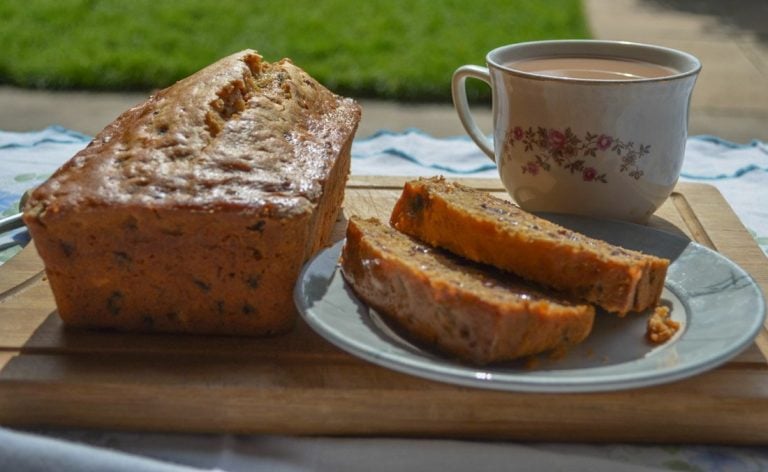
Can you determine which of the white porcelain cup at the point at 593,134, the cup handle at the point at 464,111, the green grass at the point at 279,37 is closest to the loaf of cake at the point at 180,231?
the white porcelain cup at the point at 593,134

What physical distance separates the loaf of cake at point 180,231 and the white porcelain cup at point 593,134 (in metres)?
0.59

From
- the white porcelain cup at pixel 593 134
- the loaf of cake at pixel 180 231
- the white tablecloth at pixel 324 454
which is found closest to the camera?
the white tablecloth at pixel 324 454

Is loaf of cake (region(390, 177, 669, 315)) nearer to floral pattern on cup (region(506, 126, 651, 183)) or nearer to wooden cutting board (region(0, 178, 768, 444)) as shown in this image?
wooden cutting board (region(0, 178, 768, 444))

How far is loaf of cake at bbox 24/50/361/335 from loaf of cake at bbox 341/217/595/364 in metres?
0.14

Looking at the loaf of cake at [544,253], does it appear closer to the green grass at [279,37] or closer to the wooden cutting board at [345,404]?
the wooden cutting board at [345,404]

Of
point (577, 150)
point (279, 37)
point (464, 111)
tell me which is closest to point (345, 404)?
point (577, 150)

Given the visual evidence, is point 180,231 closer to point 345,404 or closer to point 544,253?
point 345,404

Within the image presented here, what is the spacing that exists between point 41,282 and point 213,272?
1.53ft

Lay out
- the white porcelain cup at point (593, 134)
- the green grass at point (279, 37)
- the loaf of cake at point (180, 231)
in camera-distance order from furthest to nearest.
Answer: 1. the green grass at point (279, 37)
2. the white porcelain cup at point (593, 134)
3. the loaf of cake at point (180, 231)

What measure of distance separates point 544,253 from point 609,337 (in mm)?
185

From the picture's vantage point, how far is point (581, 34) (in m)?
6.45

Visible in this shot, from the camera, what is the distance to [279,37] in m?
6.20

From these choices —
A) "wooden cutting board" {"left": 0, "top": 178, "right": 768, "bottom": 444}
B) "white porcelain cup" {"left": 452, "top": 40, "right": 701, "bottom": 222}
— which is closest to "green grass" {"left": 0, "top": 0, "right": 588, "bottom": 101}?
"white porcelain cup" {"left": 452, "top": 40, "right": 701, "bottom": 222}

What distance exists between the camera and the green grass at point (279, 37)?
5.49 m
